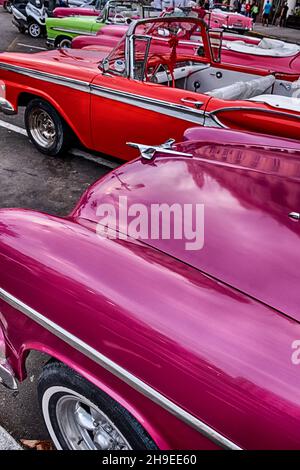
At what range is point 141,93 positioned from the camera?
3.95m

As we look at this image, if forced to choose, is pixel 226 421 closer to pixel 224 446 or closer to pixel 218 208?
pixel 224 446

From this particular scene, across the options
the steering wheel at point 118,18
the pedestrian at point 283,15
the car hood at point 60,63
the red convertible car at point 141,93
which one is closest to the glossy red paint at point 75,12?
the steering wheel at point 118,18

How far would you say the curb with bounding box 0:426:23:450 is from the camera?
1977 millimetres

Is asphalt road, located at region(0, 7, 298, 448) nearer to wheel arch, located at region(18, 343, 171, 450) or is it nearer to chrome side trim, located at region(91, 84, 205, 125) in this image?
chrome side trim, located at region(91, 84, 205, 125)

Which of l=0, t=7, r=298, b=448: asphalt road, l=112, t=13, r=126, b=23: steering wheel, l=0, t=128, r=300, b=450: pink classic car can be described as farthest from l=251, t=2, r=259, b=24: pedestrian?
l=0, t=128, r=300, b=450: pink classic car

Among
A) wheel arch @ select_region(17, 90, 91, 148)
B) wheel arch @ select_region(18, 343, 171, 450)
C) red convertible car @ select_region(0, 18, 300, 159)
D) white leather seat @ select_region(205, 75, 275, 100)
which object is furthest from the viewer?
wheel arch @ select_region(17, 90, 91, 148)

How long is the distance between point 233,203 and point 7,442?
5.05 feet

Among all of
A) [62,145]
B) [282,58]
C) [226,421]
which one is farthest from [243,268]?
[282,58]

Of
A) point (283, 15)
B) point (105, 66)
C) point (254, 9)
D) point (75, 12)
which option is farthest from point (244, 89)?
point (283, 15)

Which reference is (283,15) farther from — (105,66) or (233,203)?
(233,203)

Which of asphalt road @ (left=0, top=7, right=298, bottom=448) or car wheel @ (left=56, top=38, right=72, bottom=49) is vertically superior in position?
car wheel @ (left=56, top=38, right=72, bottom=49)

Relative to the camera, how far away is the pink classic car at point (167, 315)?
1218 millimetres

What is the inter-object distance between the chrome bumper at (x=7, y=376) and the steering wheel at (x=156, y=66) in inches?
127

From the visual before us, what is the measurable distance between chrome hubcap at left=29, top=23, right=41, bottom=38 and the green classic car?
3.03 meters
